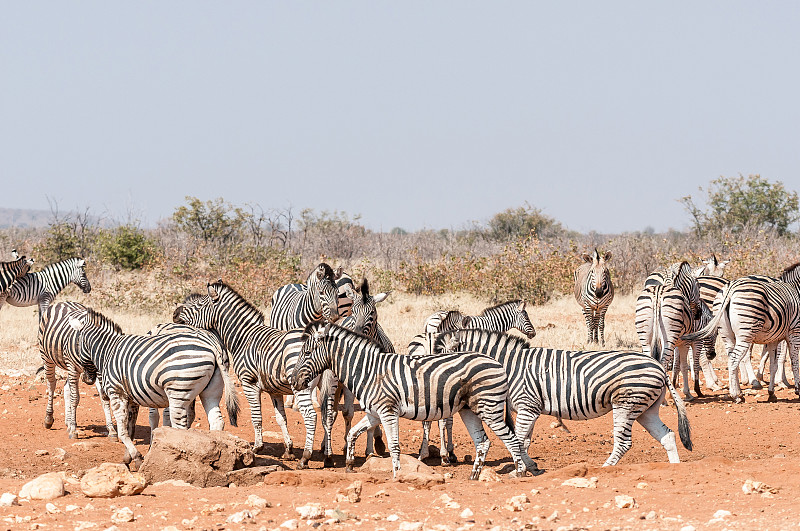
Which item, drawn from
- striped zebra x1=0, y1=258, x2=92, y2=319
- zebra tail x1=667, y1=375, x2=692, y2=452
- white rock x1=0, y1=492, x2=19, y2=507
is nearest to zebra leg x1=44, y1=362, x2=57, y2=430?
white rock x1=0, y1=492, x2=19, y2=507

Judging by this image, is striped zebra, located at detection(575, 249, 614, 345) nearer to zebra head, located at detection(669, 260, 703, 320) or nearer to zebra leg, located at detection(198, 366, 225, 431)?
zebra head, located at detection(669, 260, 703, 320)

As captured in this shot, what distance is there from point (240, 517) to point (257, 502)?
0.35 m

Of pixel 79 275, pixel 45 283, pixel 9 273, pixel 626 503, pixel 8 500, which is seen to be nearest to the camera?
pixel 626 503

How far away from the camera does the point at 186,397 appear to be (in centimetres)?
810

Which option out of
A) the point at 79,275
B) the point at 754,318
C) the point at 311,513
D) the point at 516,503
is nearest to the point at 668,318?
the point at 754,318

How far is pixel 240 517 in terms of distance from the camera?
5609 millimetres

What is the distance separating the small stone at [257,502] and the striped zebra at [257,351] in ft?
7.27

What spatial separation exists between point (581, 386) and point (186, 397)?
11.8 ft

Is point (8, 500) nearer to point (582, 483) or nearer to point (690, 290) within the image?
point (582, 483)

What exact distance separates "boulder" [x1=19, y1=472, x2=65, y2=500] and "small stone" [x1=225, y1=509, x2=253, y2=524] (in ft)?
4.93

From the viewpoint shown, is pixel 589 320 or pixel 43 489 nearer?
pixel 43 489

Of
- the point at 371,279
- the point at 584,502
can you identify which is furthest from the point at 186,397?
the point at 371,279

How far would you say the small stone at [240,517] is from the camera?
5.59 meters

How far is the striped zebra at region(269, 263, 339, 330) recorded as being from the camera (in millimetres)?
12000
